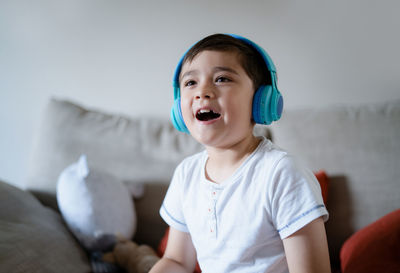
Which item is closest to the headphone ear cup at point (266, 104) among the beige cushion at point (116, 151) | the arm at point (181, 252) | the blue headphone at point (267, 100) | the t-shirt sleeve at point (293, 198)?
the blue headphone at point (267, 100)

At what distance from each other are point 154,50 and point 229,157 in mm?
1082

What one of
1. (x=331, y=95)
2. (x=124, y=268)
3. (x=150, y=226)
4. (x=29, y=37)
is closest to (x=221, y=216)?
(x=124, y=268)

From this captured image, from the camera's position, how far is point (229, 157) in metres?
0.91

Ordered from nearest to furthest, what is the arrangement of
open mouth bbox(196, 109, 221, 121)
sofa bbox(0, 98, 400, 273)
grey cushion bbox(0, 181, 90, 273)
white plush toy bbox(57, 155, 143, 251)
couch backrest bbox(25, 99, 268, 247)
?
open mouth bbox(196, 109, 221, 121), grey cushion bbox(0, 181, 90, 273), sofa bbox(0, 98, 400, 273), white plush toy bbox(57, 155, 143, 251), couch backrest bbox(25, 99, 268, 247)

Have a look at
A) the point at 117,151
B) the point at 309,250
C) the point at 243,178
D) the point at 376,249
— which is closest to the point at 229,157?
the point at 243,178

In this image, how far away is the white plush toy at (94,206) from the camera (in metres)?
1.31

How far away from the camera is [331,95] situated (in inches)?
65.6

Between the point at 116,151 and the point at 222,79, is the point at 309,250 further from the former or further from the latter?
the point at 116,151

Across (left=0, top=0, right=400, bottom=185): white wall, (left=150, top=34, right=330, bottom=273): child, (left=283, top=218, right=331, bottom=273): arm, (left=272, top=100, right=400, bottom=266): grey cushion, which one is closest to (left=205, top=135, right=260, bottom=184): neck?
(left=150, top=34, right=330, bottom=273): child

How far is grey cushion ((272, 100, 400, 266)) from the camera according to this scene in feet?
4.03

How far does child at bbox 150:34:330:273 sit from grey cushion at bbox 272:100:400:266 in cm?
50

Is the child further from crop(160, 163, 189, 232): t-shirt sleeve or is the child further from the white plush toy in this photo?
the white plush toy

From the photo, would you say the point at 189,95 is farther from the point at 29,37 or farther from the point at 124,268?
the point at 29,37

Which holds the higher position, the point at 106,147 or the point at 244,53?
the point at 244,53
